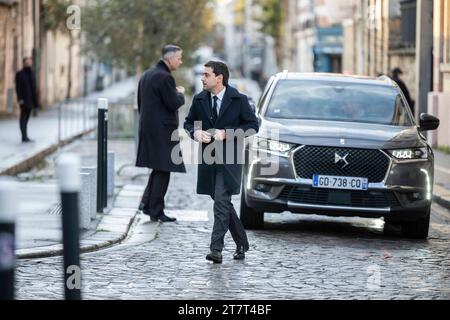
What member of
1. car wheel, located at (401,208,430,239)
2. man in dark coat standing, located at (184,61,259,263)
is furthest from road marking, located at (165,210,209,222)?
man in dark coat standing, located at (184,61,259,263)

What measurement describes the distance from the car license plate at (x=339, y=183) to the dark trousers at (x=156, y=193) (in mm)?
2081

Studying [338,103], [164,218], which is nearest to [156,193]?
[164,218]

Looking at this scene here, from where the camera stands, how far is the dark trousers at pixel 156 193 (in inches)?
543

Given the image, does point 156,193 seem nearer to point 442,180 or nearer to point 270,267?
point 270,267

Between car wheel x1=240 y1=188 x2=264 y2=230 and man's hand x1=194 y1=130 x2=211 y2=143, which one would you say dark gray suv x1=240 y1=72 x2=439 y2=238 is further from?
man's hand x1=194 y1=130 x2=211 y2=143

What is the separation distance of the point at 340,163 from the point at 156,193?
2.31m

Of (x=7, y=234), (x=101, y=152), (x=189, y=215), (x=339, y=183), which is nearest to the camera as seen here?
(x=7, y=234)

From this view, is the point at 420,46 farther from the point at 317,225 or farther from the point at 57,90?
the point at 57,90

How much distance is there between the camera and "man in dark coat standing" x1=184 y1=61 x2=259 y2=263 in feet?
34.6

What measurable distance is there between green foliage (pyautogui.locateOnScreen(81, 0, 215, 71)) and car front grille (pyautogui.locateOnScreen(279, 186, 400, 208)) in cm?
2116

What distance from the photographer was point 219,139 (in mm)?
10398

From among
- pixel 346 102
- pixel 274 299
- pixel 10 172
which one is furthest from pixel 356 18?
pixel 274 299

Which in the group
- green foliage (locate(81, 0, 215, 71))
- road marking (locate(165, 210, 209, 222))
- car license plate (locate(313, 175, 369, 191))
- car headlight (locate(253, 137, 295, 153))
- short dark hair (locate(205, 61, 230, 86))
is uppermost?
green foliage (locate(81, 0, 215, 71))

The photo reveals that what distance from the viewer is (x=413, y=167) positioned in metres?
12.6
